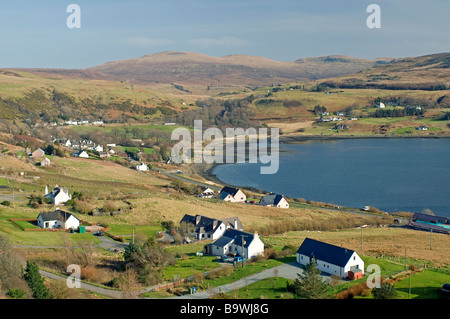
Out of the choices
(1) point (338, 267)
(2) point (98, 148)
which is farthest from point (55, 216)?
(2) point (98, 148)

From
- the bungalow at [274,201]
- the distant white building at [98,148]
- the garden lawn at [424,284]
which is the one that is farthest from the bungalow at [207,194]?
the distant white building at [98,148]

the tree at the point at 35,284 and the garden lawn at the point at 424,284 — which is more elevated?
the tree at the point at 35,284

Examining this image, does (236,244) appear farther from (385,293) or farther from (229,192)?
(229,192)

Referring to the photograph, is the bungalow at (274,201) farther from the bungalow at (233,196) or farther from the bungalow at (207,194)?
the bungalow at (207,194)

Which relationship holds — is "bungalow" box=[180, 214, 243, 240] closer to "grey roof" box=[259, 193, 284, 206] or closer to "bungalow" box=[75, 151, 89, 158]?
"grey roof" box=[259, 193, 284, 206]

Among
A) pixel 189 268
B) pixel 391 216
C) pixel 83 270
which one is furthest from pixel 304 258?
pixel 391 216

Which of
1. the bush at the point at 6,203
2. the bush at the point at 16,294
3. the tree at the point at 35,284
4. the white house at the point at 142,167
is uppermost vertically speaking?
the bush at the point at 16,294

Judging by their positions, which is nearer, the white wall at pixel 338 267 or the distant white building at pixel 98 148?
the white wall at pixel 338 267
